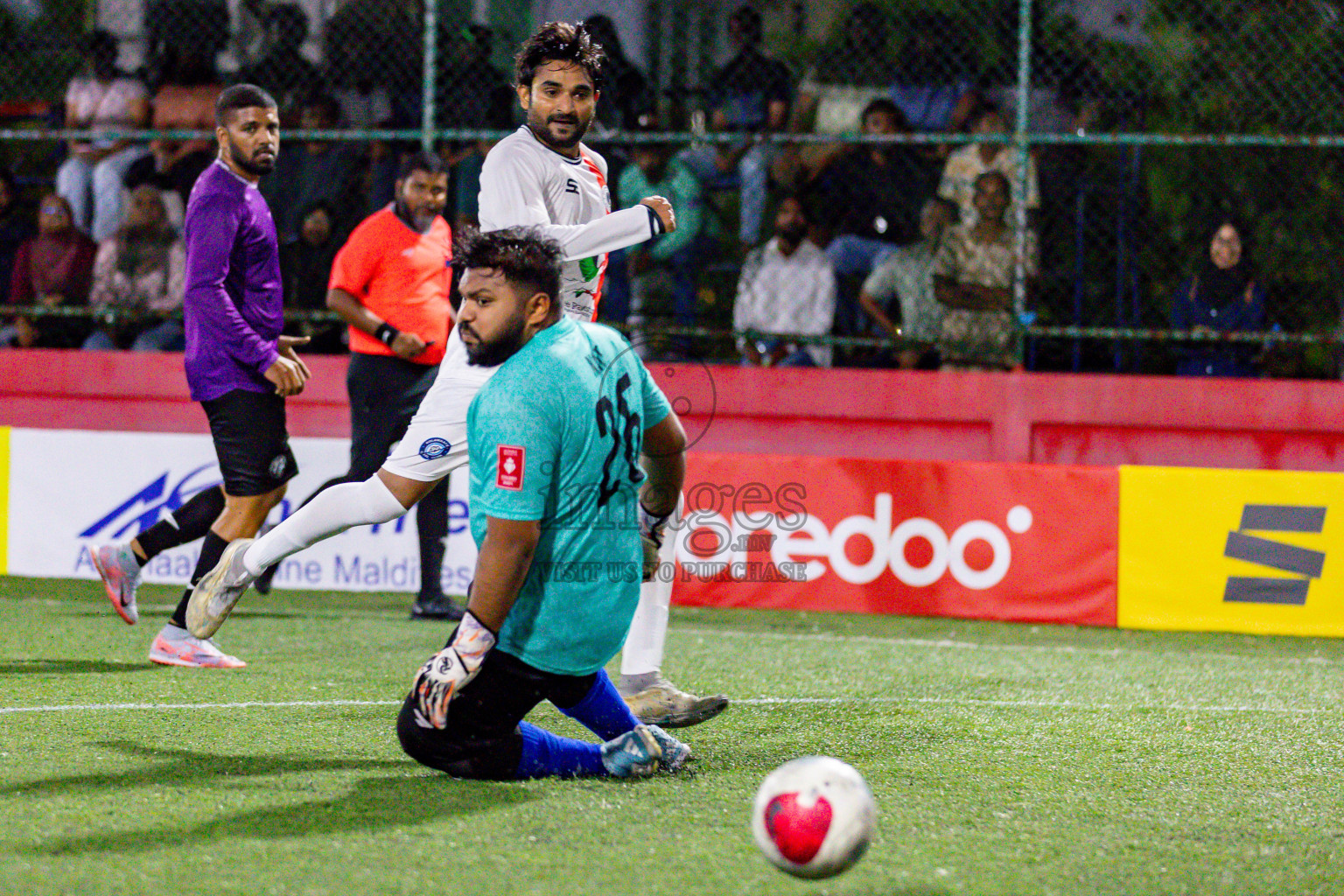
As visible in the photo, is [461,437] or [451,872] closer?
[451,872]

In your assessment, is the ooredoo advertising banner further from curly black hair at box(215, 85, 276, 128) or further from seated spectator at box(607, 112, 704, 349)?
curly black hair at box(215, 85, 276, 128)

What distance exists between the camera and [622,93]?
31.5 feet

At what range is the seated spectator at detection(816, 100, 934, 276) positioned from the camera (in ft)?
30.2

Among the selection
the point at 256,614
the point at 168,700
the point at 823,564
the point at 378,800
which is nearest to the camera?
the point at 378,800

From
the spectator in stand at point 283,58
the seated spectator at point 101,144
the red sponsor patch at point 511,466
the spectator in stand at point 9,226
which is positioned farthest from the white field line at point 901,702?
the spectator in stand at point 283,58

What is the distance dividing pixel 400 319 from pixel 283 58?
3.93 m

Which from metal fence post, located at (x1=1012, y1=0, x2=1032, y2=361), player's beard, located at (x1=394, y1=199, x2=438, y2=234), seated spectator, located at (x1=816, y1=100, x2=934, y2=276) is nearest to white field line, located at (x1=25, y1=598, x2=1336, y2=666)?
player's beard, located at (x1=394, y1=199, x2=438, y2=234)

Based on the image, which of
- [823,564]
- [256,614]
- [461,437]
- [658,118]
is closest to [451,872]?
[461,437]

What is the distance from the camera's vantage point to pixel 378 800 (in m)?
3.83

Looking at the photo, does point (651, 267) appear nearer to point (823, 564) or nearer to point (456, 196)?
point (456, 196)

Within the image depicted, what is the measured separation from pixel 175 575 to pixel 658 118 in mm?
3888

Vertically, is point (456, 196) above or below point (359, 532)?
above

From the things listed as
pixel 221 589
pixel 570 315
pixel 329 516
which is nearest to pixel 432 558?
pixel 221 589

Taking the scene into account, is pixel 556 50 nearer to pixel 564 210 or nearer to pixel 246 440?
pixel 564 210
